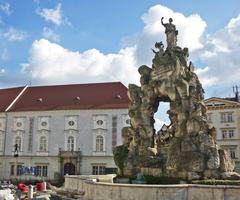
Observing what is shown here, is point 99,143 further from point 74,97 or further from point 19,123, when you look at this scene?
point 19,123

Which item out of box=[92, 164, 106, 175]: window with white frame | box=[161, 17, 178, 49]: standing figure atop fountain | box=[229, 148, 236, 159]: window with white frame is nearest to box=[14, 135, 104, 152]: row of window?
box=[92, 164, 106, 175]: window with white frame

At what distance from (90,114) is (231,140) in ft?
59.8

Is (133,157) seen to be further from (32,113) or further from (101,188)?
(32,113)

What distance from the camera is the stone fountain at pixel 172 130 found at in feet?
51.4

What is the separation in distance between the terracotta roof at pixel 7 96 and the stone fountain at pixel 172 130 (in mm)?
32881

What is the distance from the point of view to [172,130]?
18.3 m

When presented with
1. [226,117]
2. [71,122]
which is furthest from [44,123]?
[226,117]

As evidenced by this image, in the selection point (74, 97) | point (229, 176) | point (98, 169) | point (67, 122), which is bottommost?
point (98, 169)

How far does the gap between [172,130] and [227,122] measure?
1091 inches

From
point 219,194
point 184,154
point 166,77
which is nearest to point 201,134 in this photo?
point 184,154

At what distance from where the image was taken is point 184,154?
1611cm

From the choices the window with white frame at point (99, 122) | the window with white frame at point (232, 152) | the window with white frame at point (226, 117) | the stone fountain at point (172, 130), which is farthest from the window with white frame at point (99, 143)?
the stone fountain at point (172, 130)

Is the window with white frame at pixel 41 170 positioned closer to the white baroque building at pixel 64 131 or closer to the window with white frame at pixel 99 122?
the white baroque building at pixel 64 131

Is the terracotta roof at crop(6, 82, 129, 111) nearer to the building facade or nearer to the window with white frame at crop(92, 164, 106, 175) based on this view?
the window with white frame at crop(92, 164, 106, 175)
